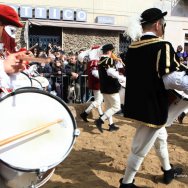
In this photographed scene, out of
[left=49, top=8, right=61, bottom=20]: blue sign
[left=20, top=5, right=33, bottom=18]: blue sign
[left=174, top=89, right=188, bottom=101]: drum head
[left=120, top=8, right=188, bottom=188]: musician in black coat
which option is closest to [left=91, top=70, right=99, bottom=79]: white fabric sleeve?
[left=120, top=8, right=188, bottom=188]: musician in black coat

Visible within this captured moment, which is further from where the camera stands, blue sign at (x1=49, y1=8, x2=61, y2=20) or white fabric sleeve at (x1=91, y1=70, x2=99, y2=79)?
blue sign at (x1=49, y1=8, x2=61, y2=20)

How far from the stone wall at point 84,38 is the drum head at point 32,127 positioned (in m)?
14.2

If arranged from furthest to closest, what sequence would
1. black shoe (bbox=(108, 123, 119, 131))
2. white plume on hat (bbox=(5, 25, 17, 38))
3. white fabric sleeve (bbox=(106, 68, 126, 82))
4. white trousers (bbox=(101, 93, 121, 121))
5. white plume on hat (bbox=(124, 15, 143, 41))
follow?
black shoe (bbox=(108, 123, 119, 131)) → white trousers (bbox=(101, 93, 121, 121)) → white fabric sleeve (bbox=(106, 68, 126, 82)) → white plume on hat (bbox=(124, 15, 143, 41)) → white plume on hat (bbox=(5, 25, 17, 38))

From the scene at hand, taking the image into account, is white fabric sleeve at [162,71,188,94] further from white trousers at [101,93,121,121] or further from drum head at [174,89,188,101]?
white trousers at [101,93,121,121]

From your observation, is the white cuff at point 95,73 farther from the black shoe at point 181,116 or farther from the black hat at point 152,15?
the black hat at point 152,15

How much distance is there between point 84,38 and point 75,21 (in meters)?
0.95

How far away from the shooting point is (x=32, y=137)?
2.32 metres

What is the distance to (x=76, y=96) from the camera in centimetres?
980

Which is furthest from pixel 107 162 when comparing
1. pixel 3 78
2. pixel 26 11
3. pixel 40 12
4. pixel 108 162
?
pixel 40 12

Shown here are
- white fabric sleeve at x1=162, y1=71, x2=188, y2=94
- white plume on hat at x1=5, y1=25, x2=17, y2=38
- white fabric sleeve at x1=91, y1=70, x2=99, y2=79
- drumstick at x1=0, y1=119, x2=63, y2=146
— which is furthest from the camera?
white fabric sleeve at x1=91, y1=70, x2=99, y2=79

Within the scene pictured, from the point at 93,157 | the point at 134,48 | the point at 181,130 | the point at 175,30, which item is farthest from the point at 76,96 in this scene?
the point at 175,30

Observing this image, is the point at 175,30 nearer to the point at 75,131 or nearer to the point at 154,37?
the point at 154,37

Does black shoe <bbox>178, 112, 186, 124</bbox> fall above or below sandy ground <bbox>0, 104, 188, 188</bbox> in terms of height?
below

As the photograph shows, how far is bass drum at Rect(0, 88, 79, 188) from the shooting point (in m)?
2.22
